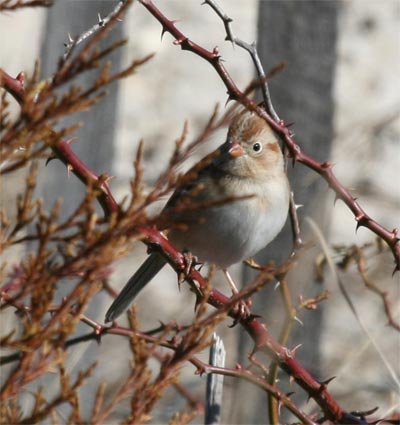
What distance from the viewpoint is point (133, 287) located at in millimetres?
3996

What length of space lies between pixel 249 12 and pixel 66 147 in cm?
947

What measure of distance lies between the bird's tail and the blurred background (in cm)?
19

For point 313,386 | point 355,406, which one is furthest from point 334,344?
point 313,386

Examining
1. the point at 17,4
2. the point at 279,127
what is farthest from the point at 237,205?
the point at 17,4

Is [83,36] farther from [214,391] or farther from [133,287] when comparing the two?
[133,287]

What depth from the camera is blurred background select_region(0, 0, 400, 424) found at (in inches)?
181

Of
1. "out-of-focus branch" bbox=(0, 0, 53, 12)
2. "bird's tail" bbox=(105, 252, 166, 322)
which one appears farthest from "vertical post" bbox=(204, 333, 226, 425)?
"out-of-focus branch" bbox=(0, 0, 53, 12)

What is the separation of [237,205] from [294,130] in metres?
0.69

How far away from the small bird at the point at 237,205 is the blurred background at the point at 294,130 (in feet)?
0.55

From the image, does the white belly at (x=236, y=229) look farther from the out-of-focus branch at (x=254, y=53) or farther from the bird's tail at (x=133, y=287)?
the out-of-focus branch at (x=254, y=53)

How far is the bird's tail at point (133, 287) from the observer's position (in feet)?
12.6

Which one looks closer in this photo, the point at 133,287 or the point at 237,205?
the point at 133,287

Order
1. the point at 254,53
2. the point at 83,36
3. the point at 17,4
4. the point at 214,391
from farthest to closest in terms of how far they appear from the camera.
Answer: the point at 214,391 → the point at 254,53 → the point at 83,36 → the point at 17,4

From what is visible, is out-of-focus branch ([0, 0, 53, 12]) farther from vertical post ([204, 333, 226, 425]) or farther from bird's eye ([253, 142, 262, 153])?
bird's eye ([253, 142, 262, 153])
